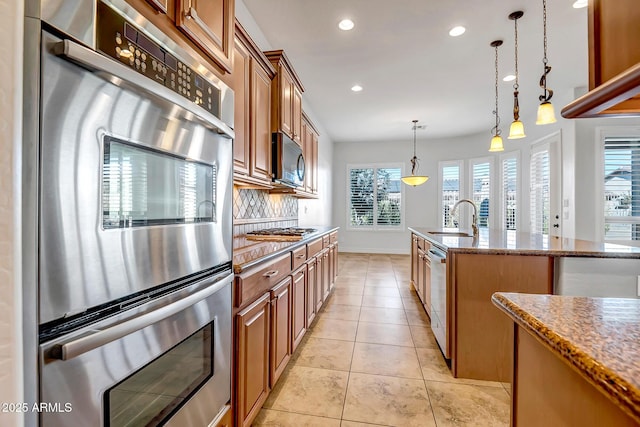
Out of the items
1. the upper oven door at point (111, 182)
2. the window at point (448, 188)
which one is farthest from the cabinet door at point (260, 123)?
the window at point (448, 188)

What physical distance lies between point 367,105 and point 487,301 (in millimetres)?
3880

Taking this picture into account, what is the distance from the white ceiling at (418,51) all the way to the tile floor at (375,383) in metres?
2.88

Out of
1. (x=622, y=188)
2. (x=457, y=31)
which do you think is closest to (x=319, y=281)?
(x=457, y=31)

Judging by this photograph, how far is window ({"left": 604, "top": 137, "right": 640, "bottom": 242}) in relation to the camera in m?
4.15

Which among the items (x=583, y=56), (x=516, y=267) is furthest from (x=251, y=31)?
(x=583, y=56)

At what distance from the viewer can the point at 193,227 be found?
1.02m

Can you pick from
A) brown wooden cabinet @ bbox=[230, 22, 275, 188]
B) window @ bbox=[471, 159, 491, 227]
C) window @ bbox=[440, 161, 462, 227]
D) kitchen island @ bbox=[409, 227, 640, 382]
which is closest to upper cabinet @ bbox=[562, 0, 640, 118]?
kitchen island @ bbox=[409, 227, 640, 382]

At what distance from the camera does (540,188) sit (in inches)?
205

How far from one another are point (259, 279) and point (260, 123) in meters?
1.21

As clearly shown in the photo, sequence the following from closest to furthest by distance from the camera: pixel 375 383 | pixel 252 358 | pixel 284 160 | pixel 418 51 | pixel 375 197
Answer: pixel 252 358
pixel 375 383
pixel 284 160
pixel 418 51
pixel 375 197

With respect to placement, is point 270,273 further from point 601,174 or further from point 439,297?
point 601,174

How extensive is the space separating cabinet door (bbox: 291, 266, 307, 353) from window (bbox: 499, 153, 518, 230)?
17.6ft

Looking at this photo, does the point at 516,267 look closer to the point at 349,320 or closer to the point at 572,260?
the point at 572,260

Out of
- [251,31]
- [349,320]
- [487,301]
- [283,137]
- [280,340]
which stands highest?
[251,31]
